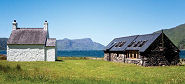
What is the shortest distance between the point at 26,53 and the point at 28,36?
14.3ft

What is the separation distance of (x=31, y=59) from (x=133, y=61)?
22.2 metres

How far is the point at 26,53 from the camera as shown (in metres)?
50.3

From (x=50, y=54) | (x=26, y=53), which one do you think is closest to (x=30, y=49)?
(x=26, y=53)

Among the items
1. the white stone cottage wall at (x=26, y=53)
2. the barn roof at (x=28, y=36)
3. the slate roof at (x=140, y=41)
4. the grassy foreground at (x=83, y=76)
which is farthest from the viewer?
the barn roof at (x=28, y=36)

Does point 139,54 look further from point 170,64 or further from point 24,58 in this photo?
point 24,58

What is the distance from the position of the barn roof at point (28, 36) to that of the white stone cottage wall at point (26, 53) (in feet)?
3.72

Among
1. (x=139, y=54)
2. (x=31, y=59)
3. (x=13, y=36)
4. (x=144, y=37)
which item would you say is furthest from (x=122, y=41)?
(x=13, y=36)

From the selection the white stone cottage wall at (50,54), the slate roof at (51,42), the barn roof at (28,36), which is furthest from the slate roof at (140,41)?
the barn roof at (28,36)

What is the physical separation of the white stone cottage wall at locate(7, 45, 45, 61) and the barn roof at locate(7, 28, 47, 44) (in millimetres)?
1134

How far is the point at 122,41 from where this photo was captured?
56375mm

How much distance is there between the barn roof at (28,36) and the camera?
50938mm

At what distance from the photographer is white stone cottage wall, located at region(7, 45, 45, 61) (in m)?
50.2

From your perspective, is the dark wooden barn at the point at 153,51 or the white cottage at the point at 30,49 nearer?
the dark wooden barn at the point at 153,51

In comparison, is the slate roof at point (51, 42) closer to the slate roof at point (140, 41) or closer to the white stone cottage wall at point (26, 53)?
the white stone cottage wall at point (26, 53)
